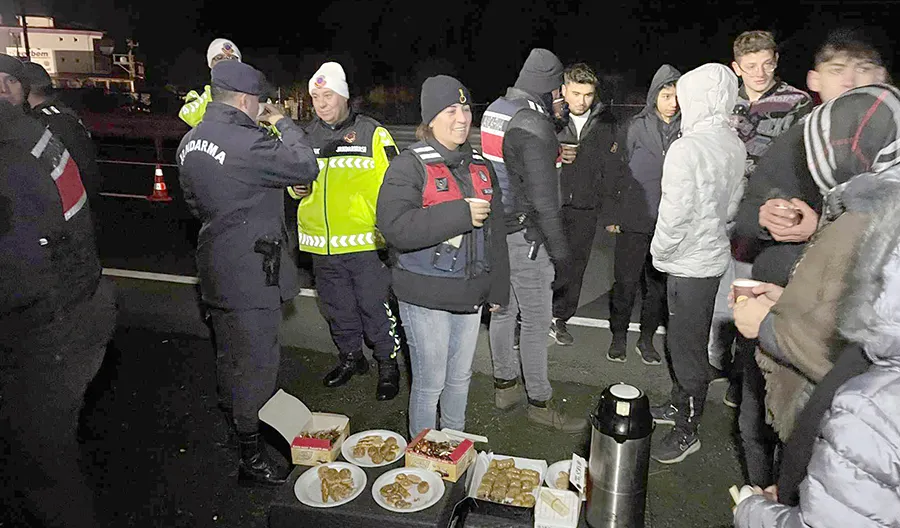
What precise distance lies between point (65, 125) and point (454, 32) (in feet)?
108

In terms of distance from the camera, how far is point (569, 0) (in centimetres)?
3062

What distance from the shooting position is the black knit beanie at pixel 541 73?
3773 mm

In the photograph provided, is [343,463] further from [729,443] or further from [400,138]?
[400,138]

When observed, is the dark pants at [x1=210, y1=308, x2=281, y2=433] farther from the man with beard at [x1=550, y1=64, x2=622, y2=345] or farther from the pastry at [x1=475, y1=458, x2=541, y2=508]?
the man with beard at [x1=550, y1=64, x2=622, y2=345]

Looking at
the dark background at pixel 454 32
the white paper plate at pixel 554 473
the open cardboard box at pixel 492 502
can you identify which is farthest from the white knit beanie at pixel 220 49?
the dark background at pixel 454 32

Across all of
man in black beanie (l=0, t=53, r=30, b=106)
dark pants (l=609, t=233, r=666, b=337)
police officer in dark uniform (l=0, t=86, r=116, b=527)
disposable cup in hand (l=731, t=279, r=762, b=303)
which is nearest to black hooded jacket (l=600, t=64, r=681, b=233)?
dark pants (l=609, t=233, r=666, b=337)

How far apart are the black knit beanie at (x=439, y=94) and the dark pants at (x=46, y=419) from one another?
1943mm

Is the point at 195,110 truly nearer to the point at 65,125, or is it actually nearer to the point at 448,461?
the point at 65,125

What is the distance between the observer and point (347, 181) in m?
4.35

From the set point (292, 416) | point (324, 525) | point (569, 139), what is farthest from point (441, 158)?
point (569, 139)

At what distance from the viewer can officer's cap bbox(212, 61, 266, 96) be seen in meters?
3.19

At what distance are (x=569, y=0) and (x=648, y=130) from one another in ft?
94.3

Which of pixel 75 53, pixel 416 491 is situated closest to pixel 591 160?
pixel 416 491

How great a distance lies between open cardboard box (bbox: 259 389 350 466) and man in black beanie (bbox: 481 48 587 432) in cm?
135
